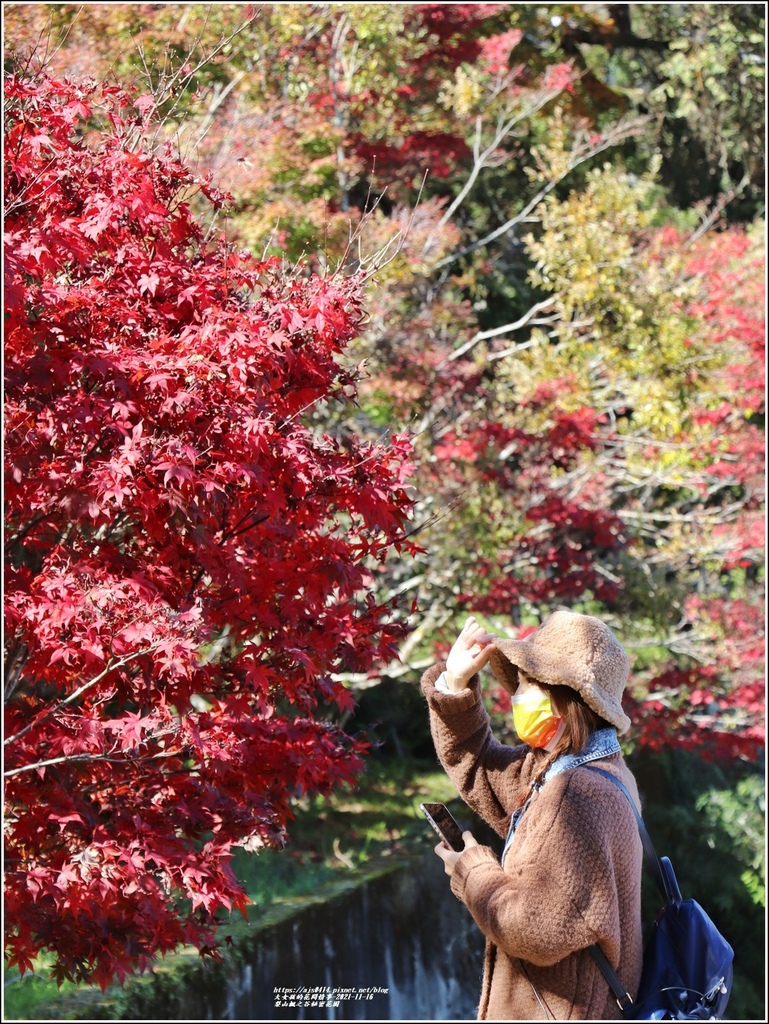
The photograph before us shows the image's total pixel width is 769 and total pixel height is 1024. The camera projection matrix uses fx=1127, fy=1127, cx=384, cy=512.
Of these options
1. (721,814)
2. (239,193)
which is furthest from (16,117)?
(721,814)

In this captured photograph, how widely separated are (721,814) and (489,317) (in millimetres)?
6444

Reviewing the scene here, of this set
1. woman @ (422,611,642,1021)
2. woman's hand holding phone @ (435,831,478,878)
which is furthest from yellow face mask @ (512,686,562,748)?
woman's hand holding phone @ (435,831,478,878)

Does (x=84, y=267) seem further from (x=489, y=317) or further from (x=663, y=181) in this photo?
(x=663, y=181)

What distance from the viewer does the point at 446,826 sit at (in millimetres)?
2428

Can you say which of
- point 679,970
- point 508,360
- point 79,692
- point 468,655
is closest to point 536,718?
point 468,655

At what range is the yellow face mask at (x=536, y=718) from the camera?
93.4 inches

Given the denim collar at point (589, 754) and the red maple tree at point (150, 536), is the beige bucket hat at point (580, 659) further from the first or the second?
the red maple tree at point (150, 536)

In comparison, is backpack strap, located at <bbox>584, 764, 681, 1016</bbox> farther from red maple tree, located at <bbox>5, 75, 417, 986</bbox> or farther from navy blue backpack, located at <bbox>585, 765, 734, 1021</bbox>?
red maple tree, located at <bbox>5, 75, 417, 986</bbox>

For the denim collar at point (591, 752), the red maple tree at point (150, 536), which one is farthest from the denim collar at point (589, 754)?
the red maple tree at point (150, 536)

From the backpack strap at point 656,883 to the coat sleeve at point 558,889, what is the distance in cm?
2

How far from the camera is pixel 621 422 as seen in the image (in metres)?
9.73

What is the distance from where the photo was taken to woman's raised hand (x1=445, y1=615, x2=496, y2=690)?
252 cm

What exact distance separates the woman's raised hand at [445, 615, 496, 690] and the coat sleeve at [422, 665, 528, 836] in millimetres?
50

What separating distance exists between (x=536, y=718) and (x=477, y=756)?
0.32m
